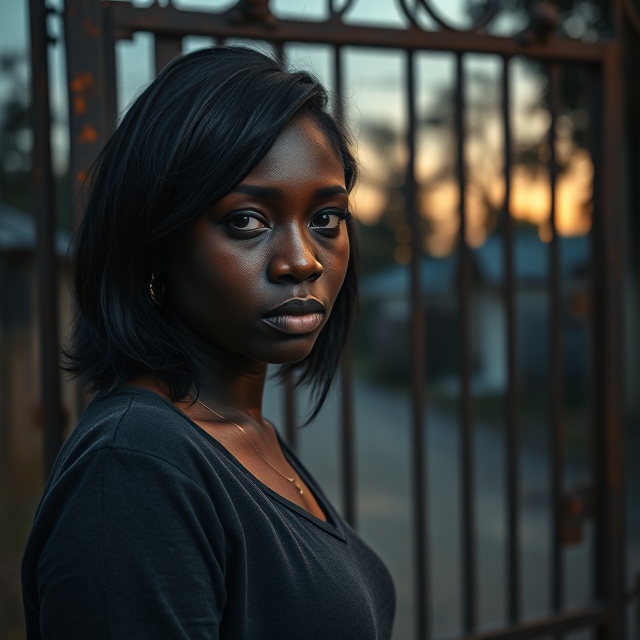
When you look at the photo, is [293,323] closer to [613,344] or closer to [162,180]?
[162,180]

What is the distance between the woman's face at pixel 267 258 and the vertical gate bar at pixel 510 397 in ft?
3.87

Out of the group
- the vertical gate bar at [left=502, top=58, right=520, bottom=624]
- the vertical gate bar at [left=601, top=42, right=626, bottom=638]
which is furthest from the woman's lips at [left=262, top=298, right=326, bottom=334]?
the vertical gate bar at [left=601, top=42, right=626, bottom=638]

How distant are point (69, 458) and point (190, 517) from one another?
16 cm

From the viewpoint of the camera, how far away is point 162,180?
3.54 ft

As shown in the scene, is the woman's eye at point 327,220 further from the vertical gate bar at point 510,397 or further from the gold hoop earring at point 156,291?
the vertical gate bar at point 510,397

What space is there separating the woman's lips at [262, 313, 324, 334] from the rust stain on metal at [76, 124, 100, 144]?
32.4 inches

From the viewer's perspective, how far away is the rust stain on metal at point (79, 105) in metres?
1.75

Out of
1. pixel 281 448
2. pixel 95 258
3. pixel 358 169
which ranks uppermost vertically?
pixel 358 169

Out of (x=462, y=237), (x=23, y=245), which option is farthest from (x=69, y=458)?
(x=23, y=245)

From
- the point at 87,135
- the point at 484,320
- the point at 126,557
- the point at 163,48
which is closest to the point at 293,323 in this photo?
the point at 126,557

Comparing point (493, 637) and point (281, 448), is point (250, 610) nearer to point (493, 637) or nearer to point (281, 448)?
point (281, 448)

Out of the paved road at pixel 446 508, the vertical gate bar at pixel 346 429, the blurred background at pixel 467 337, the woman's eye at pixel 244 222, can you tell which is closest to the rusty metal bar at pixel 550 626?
the blurred background at pixel 467 337

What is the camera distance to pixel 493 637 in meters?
2.21

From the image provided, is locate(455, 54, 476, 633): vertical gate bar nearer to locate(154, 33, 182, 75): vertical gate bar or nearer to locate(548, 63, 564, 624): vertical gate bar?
locate(548, 63, 564, 624): vertical gate bar
